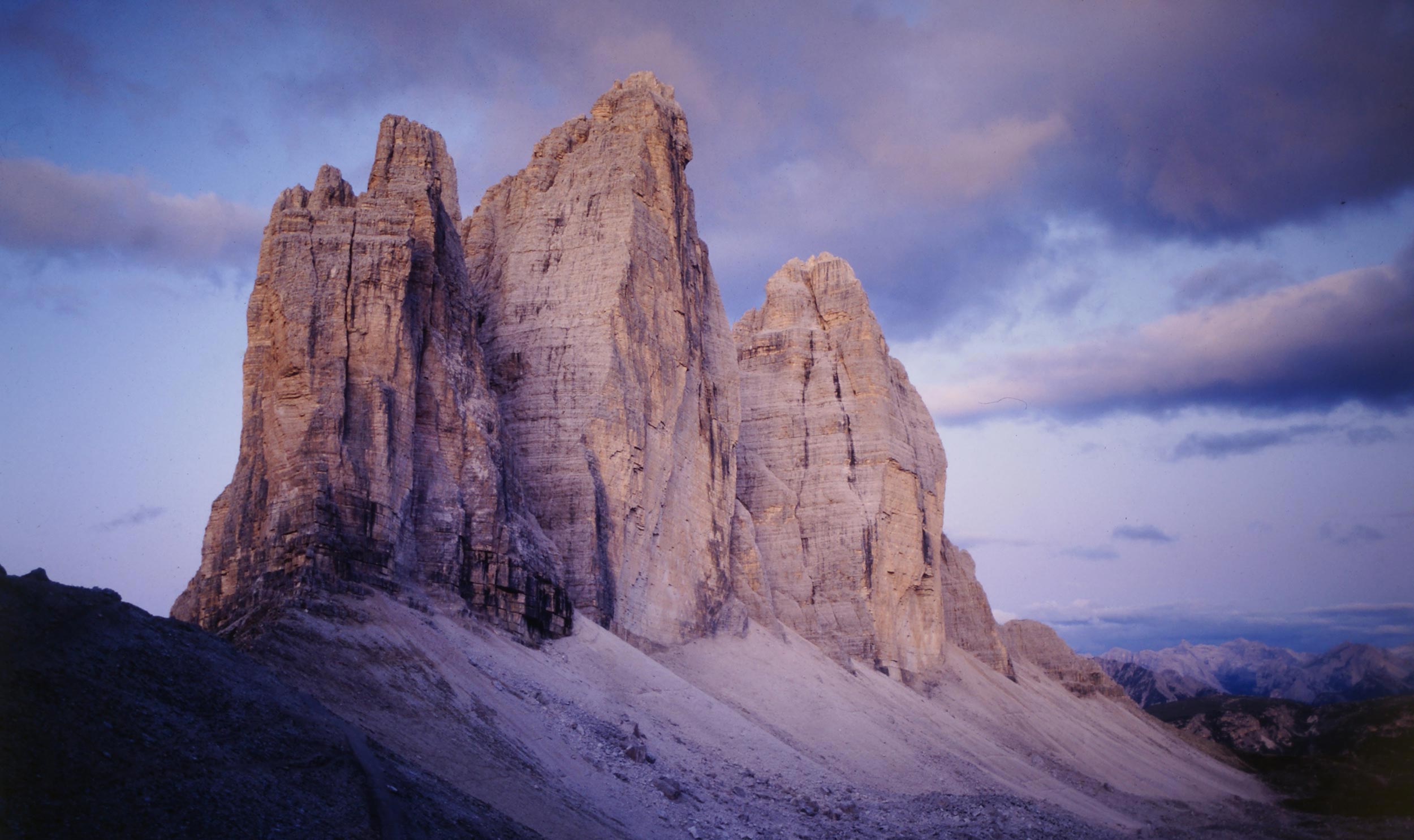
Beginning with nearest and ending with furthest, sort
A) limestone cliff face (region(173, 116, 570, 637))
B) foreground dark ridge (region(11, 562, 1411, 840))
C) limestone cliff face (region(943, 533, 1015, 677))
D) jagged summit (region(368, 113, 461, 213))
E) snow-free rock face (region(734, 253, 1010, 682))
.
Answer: foreground dark ridge (region(11, 562, 1411, 840)), limestone cliff face (region(173, 116, 570, 637)), jagged summit (region(368, 113, 461, 213)), snow-free rock face (region(734, 253, 1010, 682)), limestone cliff face (region(943, 533, 1015, 677))

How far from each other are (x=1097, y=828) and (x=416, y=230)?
33.5m

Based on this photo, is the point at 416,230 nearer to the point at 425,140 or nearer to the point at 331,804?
the point at 425,140

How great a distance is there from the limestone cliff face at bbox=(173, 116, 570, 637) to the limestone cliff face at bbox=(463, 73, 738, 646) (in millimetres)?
4906

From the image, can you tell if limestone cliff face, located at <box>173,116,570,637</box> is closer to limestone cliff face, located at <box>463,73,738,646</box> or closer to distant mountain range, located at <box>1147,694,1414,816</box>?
limestone cliff face, located at <box>463,73,738,646</box>

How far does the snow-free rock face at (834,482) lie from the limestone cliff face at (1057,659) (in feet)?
59.7

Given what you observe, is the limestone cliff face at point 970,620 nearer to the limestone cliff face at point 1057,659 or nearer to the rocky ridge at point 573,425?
the rocky ridge at point 573,425

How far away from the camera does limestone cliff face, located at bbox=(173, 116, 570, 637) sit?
29.4 m

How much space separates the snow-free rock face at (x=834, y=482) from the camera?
193 feet

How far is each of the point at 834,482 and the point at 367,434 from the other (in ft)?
117

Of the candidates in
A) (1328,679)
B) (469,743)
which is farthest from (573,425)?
(1328,679)

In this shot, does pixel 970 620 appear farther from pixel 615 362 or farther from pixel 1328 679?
pixel 1328 679

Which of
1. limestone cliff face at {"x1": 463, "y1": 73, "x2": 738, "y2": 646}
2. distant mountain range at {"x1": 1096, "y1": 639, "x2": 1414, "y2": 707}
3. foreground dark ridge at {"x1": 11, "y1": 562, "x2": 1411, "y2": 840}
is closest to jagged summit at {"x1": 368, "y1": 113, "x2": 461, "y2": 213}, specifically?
limestone cliff face at {"x1": 463, "y1": 73, "x2": 738, "y2": 646}

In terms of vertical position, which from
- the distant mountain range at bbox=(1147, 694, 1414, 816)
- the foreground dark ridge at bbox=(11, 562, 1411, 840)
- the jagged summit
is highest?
the jagged summit

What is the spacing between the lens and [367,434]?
3120 centimetres
